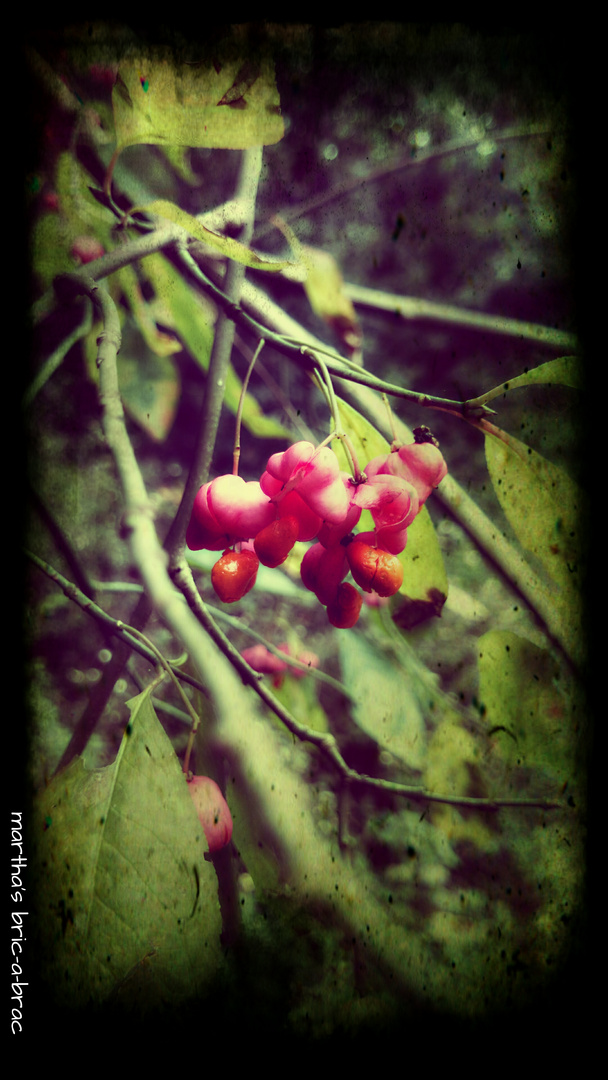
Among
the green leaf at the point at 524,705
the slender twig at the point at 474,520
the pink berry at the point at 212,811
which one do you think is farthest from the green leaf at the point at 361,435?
the pink berry at the point at 212,811

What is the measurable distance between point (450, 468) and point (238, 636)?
0.90 ft

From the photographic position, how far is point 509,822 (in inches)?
24.3

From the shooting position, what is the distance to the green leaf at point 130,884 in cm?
57

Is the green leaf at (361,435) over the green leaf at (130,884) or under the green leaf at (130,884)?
over

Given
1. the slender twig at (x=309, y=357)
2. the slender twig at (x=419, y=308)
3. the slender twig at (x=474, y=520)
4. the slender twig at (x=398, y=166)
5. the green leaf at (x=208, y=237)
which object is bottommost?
the slender twig at (x=474, y=520)

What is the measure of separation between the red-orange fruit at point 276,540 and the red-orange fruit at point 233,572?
4 centimetres

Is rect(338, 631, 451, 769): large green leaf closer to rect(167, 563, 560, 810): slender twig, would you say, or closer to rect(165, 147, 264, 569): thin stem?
rect(167, 563, 560, 810): slender twig

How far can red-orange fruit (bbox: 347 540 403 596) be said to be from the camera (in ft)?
1.79

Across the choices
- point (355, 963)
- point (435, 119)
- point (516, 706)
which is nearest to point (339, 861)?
point (355, 963)

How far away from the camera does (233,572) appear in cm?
57

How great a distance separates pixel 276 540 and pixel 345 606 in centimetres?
11

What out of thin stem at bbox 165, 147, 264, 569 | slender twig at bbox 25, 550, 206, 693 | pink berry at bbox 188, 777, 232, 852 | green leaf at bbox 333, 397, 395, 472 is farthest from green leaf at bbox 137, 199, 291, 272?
pink berry at bbox 188, 777, 232, 852

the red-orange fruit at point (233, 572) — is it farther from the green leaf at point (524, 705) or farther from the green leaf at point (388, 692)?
the green leaf at point (524, 705)

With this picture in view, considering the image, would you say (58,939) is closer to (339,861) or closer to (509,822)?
(339,861)
